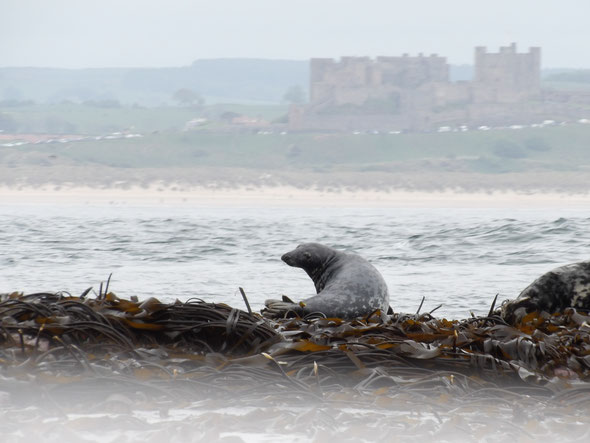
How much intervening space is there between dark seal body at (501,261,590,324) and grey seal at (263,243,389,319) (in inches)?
30.7

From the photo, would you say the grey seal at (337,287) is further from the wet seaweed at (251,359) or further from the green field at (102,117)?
the green field at (102,117)

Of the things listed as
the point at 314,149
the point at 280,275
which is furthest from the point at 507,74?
the point at 280,275

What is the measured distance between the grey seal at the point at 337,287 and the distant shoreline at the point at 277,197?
120 feet

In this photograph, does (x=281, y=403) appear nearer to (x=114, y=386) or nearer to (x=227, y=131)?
(x=114, y=386)

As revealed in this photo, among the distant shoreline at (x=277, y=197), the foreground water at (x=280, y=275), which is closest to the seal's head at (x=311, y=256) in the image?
the foreground water at (x=280, y=275)

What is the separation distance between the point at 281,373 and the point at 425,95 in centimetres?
10160

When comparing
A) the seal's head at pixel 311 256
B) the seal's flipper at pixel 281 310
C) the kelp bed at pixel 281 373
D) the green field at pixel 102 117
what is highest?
the kelp bed at pixel 281 373

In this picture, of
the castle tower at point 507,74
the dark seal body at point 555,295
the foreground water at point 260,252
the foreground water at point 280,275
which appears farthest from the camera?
the castle tower at point 507,74

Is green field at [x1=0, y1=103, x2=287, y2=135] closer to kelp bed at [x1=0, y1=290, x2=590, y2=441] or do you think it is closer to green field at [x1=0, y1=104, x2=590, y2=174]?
green field at [x1=0, y1=104, x2=590, y2=174]

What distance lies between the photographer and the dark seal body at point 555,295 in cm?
539

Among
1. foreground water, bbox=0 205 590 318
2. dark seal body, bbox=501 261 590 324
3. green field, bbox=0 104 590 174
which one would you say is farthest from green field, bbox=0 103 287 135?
dark seal body, bbox=501 261 590 324

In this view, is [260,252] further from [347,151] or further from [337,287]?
[347,151]

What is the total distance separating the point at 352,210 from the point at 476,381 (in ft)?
124

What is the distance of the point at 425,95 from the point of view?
337ft
